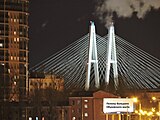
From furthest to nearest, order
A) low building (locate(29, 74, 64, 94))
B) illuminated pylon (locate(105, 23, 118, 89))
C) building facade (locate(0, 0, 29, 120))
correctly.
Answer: low building (locate(29, 74, 64, 94)), building facade (locate(0, 0, 29, 120)), illuminated pylon (locate(105, 23, 118, 89))

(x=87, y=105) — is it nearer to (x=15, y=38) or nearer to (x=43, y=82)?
(x=15, y=38)

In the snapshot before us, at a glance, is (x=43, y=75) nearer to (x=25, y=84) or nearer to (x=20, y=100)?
(x=25, y=84)

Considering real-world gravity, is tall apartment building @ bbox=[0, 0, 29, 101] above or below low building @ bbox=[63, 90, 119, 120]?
above

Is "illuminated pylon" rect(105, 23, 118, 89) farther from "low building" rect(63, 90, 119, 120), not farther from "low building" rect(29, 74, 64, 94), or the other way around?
"low building" rect(29, 74, 64, 94)

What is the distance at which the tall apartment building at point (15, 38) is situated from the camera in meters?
49.9

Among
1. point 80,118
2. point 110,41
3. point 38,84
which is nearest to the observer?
point 110,41

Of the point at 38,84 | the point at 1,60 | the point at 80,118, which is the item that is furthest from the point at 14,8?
the point at 80,118

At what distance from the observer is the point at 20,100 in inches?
1591

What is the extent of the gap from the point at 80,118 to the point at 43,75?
63.2ft

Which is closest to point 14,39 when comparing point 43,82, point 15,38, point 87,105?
point 15,38

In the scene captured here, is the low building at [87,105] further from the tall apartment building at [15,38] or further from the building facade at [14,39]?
the tall apartment building at [15,38]

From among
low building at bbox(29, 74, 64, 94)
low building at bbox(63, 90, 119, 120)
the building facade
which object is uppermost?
the building facade

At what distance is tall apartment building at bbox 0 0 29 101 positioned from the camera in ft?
164

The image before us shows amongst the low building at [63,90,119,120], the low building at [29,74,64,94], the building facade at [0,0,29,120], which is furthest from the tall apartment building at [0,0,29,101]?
the low building at [63,90,119,120]
